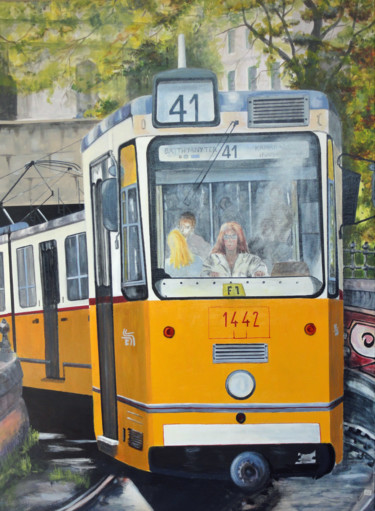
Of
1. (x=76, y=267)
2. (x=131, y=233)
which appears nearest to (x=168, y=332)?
(x=131, y=233)

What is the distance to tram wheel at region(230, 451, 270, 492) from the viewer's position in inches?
193

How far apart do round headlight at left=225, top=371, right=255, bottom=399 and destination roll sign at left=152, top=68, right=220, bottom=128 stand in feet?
5.11

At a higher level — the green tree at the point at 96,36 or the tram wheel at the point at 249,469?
the green tree at the point at 96,36

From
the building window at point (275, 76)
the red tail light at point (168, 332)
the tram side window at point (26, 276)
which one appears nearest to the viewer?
the red tail light at point (168, 332)

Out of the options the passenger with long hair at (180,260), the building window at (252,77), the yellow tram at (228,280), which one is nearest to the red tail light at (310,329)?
the yellow tram at (228,280)

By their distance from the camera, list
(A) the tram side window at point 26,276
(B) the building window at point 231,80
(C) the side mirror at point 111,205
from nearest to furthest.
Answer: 1. (C) the side mirror at point 111,205
2. (B) the building window at point 231,80
3. (A) the tram side window at point 26,276

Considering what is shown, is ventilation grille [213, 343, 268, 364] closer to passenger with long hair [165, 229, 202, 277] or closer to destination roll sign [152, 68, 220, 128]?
passenger with long hair [165, 229, 202, 277]

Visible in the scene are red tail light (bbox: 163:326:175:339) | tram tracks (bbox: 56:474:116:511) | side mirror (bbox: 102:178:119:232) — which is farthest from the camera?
tram tracks (bbox: 56:474:116:511)

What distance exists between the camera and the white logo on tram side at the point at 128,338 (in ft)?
16.5

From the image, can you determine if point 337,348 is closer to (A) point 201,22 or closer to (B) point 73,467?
(B) point 73,467

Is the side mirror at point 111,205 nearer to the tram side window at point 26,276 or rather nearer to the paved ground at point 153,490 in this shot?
the tram side window at point 26,276

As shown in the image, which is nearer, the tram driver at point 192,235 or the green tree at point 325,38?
the tram driver at point 192,235

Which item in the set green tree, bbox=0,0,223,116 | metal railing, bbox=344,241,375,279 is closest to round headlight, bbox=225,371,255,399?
metal railing, bbox=344,241,375,279

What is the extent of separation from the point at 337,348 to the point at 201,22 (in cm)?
250
